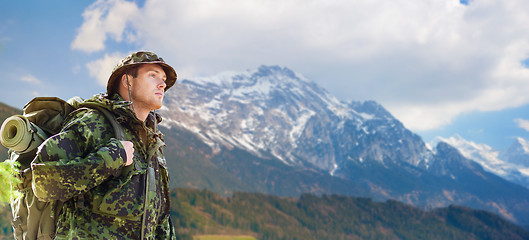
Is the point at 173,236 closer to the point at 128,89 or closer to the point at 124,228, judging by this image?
the point at 124,228

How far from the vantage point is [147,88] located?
5078 mm

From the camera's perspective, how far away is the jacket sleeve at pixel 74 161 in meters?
4.04

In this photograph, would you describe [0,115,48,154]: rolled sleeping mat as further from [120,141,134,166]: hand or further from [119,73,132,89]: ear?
[119,73,132,89]: ear

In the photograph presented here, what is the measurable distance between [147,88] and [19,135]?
4.69 feet

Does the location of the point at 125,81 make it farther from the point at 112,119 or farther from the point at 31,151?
the point at 31,151

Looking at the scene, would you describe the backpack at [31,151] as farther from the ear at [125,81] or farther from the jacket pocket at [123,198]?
the ear at [125,81]

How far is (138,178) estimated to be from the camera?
4746 millimetres

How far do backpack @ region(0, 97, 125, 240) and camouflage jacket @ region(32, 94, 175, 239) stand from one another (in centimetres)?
12

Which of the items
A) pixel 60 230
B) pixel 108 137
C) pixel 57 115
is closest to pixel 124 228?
pixel 60 230

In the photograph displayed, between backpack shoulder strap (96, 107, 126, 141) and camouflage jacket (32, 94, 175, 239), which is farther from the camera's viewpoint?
backpack shoulder strap (96, 107, 126, 141)

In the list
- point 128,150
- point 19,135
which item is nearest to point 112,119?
point 128,150

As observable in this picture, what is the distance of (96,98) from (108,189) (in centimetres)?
101

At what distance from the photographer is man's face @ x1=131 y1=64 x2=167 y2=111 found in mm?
5078

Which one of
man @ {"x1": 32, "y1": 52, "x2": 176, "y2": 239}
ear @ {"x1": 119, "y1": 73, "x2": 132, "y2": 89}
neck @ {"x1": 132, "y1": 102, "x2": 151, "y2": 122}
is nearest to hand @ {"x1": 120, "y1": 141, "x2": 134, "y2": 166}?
man @ {"x1": 32, "y1": 52, "x2": 176, "y2": 239}
